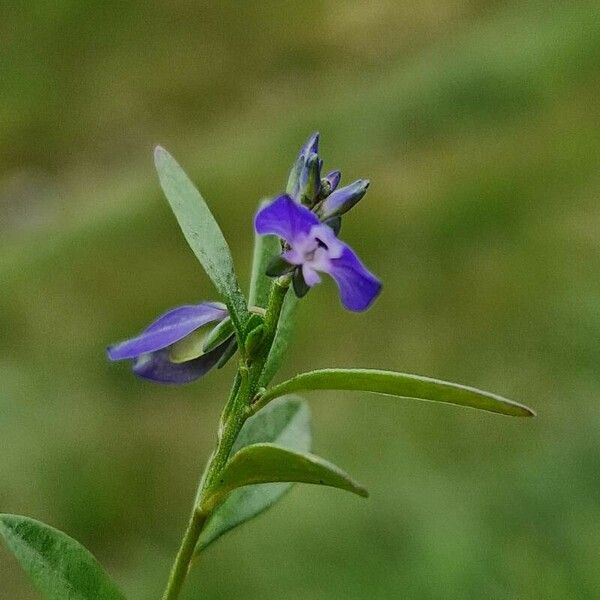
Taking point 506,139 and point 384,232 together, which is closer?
point 384,232

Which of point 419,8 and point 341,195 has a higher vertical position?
point 419,8

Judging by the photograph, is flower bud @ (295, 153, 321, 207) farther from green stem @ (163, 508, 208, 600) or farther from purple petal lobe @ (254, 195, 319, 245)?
green stem @ (163, 508, 208, 600)

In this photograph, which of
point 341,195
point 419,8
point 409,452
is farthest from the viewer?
point 419,8

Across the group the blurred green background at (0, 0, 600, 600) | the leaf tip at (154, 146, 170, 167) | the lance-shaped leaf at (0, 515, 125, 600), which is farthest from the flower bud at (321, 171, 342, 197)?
the blurred green background at (0, 0, 600, 600)

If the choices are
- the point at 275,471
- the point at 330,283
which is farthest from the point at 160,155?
the point at 330,283

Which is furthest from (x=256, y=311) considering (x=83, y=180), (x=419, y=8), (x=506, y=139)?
(x=419, y=8)

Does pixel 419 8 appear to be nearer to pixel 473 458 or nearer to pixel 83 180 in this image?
pixel 83 180

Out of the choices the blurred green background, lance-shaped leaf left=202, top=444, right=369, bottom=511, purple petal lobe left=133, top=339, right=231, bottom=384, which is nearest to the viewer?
lance-shaped leaf left=202, top=444, right=369, bottom=511

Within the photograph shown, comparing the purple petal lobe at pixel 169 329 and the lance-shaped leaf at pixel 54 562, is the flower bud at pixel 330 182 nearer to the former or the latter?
the purple petal lobe at pixel 169 329
